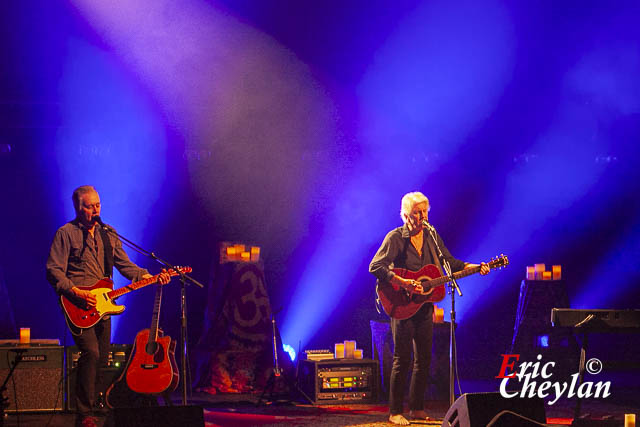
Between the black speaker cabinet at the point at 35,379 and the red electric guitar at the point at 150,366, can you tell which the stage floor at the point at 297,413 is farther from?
the red electric guitar at the point at 150,366

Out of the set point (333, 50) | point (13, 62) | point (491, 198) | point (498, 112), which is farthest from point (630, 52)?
point (13, 62)

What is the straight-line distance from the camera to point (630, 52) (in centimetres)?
909

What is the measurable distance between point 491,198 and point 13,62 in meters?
6.32

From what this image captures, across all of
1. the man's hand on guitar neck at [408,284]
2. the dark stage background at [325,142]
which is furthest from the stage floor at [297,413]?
the dark stage background at [325,142]

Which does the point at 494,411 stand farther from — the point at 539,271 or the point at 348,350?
the point at 539,271

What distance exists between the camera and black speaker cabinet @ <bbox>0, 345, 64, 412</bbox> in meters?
6.41

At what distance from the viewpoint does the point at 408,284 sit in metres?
5.90

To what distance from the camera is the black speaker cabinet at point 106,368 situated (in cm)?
650

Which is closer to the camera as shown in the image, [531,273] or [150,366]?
[150,366]

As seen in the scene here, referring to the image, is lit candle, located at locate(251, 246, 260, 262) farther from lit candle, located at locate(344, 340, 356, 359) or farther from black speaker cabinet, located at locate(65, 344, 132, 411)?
black speaker cabinet, located at locate(65, 344, 132, 411)

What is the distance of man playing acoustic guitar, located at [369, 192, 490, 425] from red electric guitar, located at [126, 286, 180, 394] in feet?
6.32

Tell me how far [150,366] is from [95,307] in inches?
29.8

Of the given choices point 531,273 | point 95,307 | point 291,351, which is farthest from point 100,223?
point 531,273

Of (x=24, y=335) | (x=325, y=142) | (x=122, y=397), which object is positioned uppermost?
(x=325, y=142)
